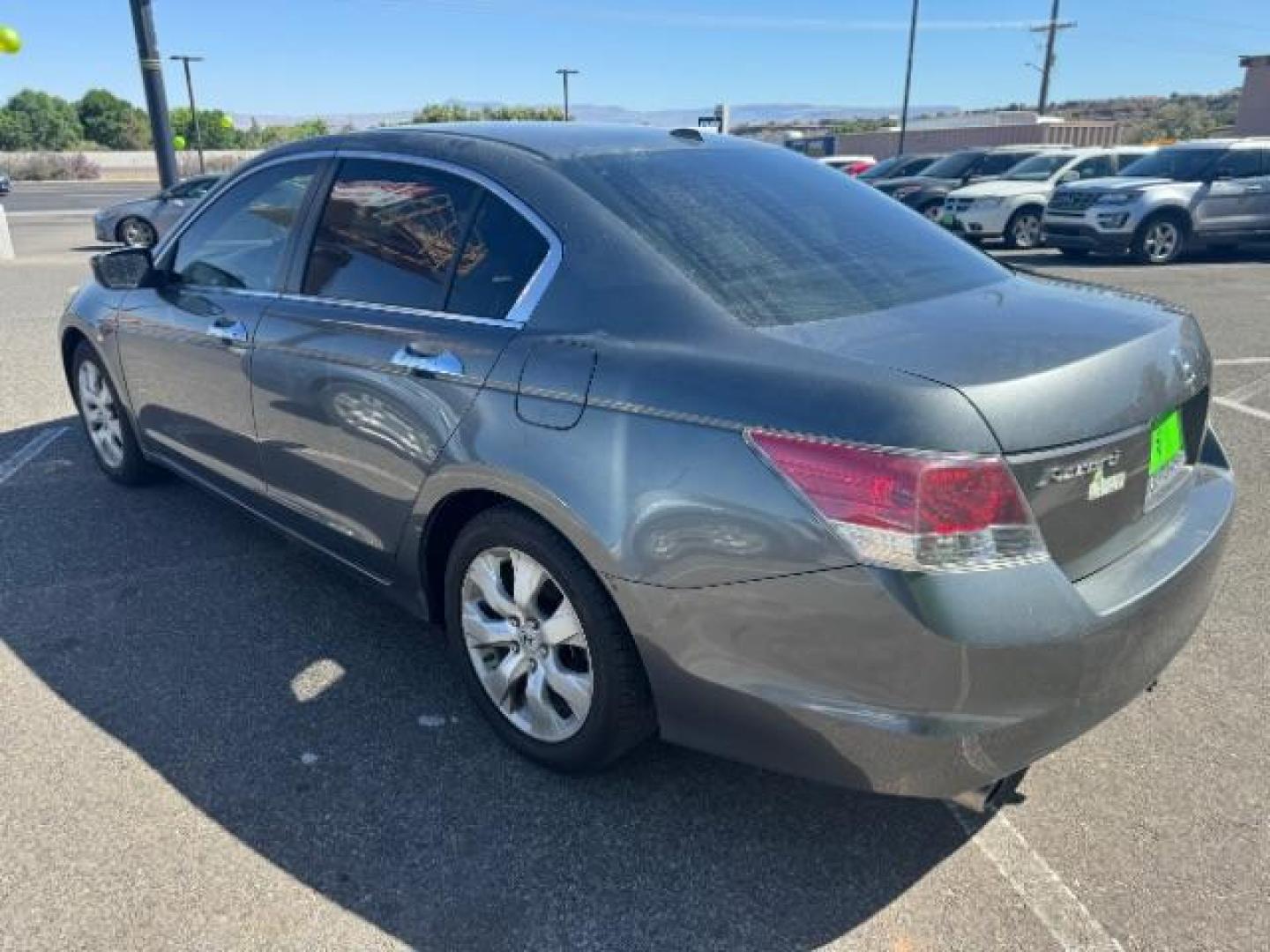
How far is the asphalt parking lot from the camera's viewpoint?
2.26 metres

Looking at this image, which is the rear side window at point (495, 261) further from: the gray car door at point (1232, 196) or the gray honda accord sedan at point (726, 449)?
the gray car door at point (1232, 196)

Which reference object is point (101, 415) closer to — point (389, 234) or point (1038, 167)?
point (389, 234)

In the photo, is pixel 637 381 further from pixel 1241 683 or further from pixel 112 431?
pixel 112 431

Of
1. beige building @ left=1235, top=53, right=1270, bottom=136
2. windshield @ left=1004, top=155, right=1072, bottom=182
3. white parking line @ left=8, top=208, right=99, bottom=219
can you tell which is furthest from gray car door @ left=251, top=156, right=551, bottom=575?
beige building @ left=1235, top=53, right=1270, bottom=136

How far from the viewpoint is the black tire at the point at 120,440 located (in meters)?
4.77

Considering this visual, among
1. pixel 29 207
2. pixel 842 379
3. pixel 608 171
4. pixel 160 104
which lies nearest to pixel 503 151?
pixel 608 171

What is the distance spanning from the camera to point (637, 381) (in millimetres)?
2281

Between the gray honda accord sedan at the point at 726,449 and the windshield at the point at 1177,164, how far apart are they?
44.4 feet

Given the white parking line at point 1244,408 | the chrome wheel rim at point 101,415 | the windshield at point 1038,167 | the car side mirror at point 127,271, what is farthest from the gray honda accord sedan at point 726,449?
the windshield at point 1038,167

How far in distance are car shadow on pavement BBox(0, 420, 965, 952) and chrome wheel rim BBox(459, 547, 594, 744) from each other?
179 millimetres

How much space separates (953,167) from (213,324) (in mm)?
18405

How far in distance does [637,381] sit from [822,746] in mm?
900

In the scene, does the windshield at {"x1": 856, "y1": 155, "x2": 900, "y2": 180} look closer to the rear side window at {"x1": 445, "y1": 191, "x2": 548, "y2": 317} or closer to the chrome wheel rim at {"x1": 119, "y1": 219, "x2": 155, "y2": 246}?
the chrome wheel rim at {"x1": 119, "y1": 219, "x2": 155, "y2": 246}

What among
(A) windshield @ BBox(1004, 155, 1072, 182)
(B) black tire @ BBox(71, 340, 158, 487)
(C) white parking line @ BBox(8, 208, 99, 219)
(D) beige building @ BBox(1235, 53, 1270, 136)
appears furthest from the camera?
(D) beige building @ BBox(1235, 53, 1270, 136)
